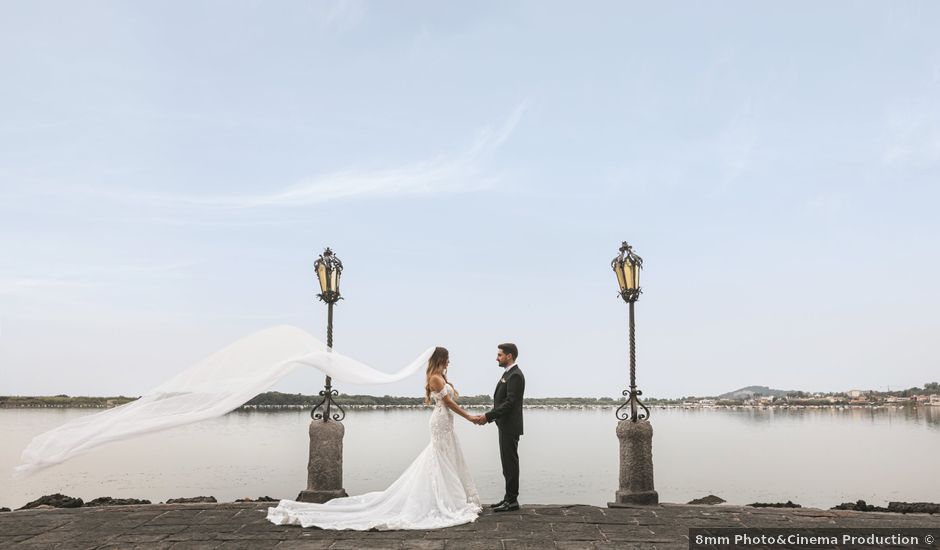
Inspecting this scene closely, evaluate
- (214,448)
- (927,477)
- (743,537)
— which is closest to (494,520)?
(743,537)

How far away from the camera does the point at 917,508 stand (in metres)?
→ 10.9

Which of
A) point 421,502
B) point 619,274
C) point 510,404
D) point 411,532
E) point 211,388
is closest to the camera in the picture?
point 411,532

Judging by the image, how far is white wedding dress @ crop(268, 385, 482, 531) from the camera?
27.2 ft

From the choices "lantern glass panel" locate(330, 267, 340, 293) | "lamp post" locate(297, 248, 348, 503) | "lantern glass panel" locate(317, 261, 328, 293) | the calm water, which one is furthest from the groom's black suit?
the calm water

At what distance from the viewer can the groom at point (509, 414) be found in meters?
9.19

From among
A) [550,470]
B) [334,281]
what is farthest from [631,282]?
[550,470]

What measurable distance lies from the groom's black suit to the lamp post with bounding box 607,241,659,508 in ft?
5.50

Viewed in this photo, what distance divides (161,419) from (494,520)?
4135mm

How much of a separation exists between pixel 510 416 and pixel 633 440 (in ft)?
7.70

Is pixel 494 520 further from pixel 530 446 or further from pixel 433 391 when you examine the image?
pixel 530 446

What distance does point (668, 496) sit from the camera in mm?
27766

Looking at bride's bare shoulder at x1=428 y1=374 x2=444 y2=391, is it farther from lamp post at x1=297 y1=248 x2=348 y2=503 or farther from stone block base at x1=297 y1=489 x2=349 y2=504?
stone block base at x1=297 y1=489 x2=349 y2=504

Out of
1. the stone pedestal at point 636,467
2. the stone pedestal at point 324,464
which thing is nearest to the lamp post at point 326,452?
the stone pedestal at point 324,464

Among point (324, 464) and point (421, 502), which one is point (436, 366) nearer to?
point (421, 502)
